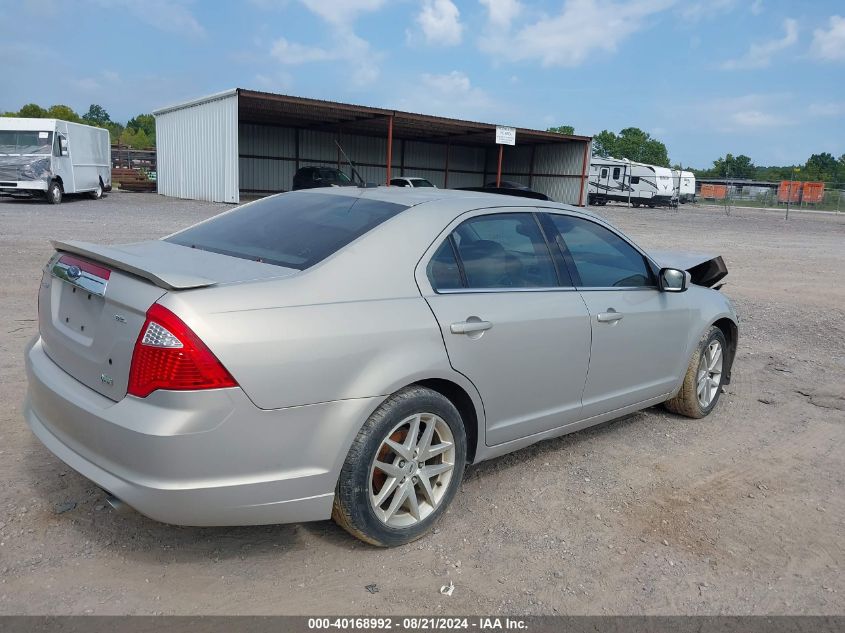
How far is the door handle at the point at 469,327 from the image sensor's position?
3.12 meters

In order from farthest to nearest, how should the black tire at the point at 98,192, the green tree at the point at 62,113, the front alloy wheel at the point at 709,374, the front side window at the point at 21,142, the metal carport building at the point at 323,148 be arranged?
1. the green tree at the point at 62,113
2. the metal carport building at the point at 323,148
3. the black tire at the point at 98,192
4. the front side window at the point at 21,142
5. the front alloy wheel at the point at 709,374

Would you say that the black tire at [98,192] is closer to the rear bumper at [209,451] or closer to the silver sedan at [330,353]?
the silver sedan at [330,353]

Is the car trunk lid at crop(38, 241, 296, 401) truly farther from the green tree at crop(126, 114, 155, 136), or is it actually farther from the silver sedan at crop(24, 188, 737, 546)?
the green tree at crop(126, 114, 155, 136)

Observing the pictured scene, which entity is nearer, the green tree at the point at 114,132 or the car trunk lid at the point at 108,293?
the car trunk lid at the point at 108,293

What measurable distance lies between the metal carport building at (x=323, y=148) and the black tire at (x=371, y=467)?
2365 centimetres

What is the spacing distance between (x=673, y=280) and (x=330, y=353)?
255 cm

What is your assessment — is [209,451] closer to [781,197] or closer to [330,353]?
[330,353]

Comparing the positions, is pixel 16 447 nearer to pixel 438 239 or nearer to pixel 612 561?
pixel 438 239

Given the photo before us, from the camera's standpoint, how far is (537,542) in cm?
323

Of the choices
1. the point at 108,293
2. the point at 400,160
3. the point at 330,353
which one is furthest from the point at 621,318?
the point at 400,160

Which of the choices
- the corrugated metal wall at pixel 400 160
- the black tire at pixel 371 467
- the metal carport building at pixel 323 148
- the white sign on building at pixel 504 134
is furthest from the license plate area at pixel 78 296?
the corrugated metal wall at pixel 400 160

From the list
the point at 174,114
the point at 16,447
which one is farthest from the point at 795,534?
the point at 174,114

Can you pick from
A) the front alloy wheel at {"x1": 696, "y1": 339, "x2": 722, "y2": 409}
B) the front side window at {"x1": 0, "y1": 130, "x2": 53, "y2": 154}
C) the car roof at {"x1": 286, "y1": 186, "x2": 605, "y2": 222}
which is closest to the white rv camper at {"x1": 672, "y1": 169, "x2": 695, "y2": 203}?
the front side window at {"x1": 0, "y1": 130, "x2": 53, "y2": 154}

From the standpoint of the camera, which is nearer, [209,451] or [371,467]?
[209,451]
